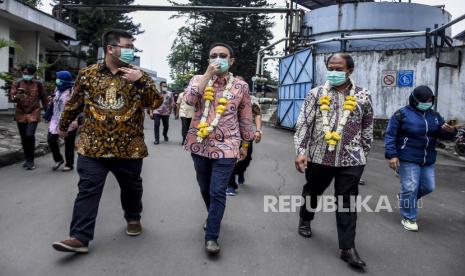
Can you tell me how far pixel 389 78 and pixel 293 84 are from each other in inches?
170

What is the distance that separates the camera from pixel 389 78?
15430 millimetres

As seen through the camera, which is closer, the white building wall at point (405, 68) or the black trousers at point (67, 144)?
the black trousers at point (67, 144)

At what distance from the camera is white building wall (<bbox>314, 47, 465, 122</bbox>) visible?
1362 centimetres

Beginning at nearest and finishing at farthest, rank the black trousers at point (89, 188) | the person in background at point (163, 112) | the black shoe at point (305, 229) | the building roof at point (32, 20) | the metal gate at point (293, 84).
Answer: the black trousers at point (89, 188) → the black shoe at point (305, 229) → the person in background at point (163, 112) → the building roof at point (32, 20) → the metal gate at point (293, 84)

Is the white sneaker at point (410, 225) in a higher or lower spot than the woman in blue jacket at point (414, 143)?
lower

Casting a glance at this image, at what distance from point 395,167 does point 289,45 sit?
19060 millimetres

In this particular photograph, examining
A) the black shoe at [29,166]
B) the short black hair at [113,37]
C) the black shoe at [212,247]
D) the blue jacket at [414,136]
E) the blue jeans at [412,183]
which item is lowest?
the black shoe at [212,247]

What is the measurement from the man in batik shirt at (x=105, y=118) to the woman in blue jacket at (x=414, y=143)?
267 centimetres

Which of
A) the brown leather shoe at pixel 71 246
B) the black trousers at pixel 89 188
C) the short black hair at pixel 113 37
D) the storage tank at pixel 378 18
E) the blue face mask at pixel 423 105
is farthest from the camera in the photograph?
the storage tank at pixel 378 18

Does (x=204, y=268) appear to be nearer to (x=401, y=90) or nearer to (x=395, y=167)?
(x=395, y=167)

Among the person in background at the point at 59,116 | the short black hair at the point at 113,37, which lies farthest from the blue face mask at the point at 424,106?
the person in background at the point at 59,116

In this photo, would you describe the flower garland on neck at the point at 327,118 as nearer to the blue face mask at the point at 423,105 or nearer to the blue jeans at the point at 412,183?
the blue face mask at the point at 423,105

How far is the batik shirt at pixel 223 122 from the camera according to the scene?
3.91m

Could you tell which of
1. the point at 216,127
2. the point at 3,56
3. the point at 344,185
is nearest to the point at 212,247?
the point at 216,127
